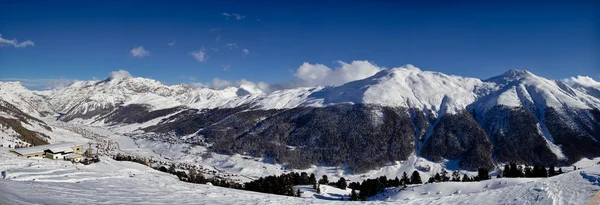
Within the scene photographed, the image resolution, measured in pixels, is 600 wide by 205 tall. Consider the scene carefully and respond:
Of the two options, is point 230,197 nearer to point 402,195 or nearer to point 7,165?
point 7,165

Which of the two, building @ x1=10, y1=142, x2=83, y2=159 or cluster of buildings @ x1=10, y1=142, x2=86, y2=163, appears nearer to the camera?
cluster of buildings @ x1=10, y1=142, x2=86, y2=163

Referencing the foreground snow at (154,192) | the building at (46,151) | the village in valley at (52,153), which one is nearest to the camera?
the foreground snow at (154,192)

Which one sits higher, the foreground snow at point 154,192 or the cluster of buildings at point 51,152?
the cluster of buildings at point 51,152

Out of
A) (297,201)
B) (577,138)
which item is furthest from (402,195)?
(577,138)

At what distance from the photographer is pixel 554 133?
7623 inches

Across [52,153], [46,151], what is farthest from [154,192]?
[46,151]

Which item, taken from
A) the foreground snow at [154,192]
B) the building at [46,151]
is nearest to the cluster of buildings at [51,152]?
the building at [46,151]

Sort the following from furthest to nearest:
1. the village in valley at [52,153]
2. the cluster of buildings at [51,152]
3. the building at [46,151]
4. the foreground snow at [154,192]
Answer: the building at [46,151] < the cluster of buildings at [51,152] < the village in valley at [52,153] < the foreground snow at [154,192]

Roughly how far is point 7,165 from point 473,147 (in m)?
189

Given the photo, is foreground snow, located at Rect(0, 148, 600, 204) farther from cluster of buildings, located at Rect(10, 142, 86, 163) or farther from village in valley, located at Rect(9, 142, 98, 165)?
cluster of buildings, located at Rect(10, 142, 86, 163)

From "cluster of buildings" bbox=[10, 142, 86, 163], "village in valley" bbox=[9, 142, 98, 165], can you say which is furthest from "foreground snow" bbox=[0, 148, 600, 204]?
"cluster of buildings" bbox=[10, 142, 86, 163]

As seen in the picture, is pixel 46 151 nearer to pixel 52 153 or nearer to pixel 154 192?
pixel 52 153

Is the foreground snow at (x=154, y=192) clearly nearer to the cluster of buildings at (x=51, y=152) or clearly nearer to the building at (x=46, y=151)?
the cluster of buildings at (x=51, y=152)

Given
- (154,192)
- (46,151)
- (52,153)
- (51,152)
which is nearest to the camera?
(154,192)
